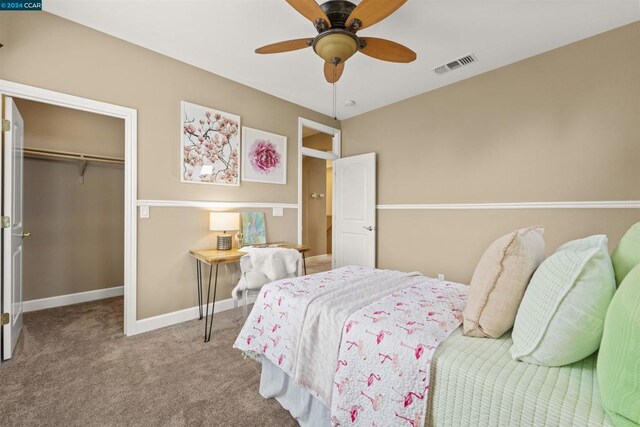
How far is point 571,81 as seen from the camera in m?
2.58

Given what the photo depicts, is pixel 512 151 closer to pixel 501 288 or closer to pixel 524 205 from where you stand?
pixel 524 205

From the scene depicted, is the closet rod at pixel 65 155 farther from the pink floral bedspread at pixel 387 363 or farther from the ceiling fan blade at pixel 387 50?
the pink floral bedspread at pixel 387 363

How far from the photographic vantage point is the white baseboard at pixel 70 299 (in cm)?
298

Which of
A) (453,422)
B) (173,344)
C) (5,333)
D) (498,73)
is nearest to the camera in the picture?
(453,422)

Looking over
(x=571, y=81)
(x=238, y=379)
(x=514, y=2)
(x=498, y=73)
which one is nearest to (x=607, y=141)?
(x=571, y=81)

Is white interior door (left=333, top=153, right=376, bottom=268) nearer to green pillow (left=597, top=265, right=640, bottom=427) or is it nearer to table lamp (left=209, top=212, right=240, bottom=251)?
table lamp (left=209, top=212, right=240, bottom=251)

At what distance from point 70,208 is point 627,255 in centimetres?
467

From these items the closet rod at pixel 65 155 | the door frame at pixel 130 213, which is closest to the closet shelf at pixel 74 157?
the closet rod at pixel 65 155

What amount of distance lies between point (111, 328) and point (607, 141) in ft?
15.9

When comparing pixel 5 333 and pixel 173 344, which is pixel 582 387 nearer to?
pixel 173 344

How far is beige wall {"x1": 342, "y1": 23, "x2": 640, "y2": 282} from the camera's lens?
238cm

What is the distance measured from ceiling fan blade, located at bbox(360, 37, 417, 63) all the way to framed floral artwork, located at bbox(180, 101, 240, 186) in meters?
1.79

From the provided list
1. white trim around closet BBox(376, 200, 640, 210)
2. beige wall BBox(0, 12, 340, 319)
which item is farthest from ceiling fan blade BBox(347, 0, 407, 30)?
white trim around closet BBox(376, 200, 640, 210)

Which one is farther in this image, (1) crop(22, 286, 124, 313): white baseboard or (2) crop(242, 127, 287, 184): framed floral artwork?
(2) crop(242, 127, 287, 184): framed floral artwork
